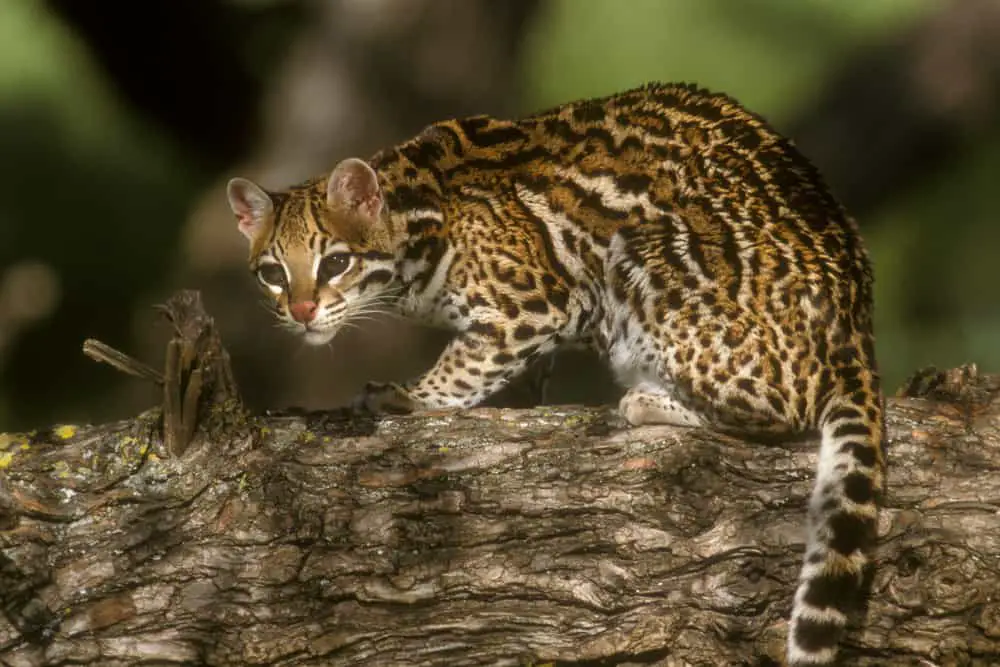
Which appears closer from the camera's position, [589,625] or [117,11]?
[589,625]

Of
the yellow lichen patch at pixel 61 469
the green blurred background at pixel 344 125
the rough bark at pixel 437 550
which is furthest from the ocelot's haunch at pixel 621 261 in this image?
the green blurred background at pixel 344 125

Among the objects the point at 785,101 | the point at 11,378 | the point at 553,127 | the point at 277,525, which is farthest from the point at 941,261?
the point at 277,525

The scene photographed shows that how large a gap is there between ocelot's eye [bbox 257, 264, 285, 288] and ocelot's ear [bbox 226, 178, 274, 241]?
0.20m

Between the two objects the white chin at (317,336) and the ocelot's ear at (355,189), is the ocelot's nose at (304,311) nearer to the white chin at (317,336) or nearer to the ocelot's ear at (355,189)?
the white chin at (317,336)

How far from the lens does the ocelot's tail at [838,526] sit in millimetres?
4398

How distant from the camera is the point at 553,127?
6164 millimetres

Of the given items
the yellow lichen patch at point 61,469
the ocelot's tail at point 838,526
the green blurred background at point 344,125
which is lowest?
the ocelot's tail at point 838,526

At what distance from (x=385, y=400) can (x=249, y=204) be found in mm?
994

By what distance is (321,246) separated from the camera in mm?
5605

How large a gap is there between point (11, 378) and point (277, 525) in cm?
749

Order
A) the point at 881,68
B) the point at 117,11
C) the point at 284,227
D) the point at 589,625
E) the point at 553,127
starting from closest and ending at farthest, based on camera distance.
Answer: the point at 589,625
the point at 284,227
the point at 553,127
the point at 881,68
the point at 117,11

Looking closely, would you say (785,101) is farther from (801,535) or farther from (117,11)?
(801,535)

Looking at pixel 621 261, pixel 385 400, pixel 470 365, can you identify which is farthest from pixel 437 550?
pixel 621 261

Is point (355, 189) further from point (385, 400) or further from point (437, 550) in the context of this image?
point (437, 550)
